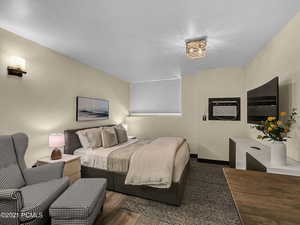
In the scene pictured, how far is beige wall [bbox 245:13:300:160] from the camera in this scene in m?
1.71

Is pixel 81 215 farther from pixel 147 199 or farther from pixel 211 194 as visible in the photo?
pixel 211 194

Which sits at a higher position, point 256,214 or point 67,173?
point 256,214

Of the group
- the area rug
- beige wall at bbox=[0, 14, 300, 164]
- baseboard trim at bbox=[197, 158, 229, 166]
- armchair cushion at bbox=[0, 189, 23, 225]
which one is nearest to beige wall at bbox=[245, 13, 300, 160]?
beige wall at bbox=[0, 14, 300, 164]

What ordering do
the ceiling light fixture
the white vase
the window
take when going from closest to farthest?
the white vase
the ceiling light fixture
the window

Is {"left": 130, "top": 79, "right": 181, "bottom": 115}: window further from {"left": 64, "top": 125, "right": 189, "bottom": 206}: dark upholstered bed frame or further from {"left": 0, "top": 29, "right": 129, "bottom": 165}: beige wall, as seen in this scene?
{"left": 64, "top": 125, "right": 189, "bottom": 206}: dark upholstered bed frame

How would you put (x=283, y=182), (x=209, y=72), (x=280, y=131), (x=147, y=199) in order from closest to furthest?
(x=283, y=182) → (x=280, y=131) → (x=147, y=199) → (x=209, y=72)

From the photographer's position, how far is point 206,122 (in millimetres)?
3965

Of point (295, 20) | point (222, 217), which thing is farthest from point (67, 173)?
point (295, 20)

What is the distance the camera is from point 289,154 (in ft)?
6.24

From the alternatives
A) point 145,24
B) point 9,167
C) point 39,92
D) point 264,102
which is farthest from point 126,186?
point 264,102

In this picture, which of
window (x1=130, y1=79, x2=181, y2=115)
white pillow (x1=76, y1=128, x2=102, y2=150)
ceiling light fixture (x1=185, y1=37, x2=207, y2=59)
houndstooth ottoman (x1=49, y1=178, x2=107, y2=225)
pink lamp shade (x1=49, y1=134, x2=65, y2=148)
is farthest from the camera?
window (x1=130, y1=79, x2=181, y2=115)

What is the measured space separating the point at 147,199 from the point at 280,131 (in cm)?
209

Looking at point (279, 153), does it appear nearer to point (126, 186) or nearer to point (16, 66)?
point (126, 186)

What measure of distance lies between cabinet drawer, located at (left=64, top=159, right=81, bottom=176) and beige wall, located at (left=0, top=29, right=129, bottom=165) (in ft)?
2.12
